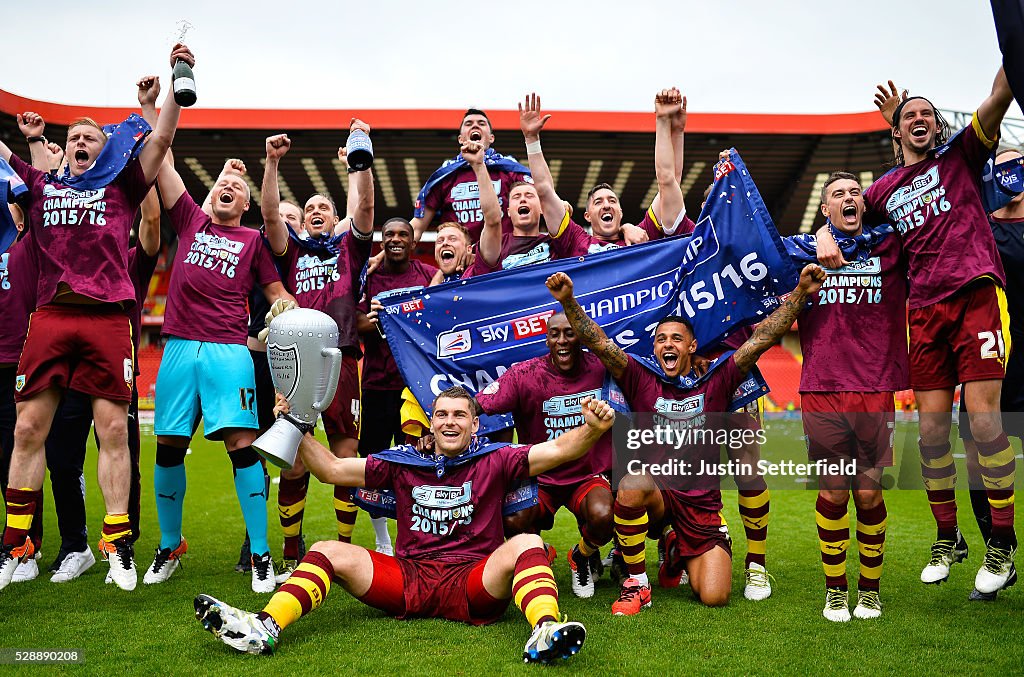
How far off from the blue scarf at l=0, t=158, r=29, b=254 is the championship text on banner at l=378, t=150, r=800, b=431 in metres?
2.04

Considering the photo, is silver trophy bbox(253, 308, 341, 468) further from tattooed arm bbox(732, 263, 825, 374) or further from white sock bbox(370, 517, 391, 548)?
white sock bbox(370, 517, 391, 548)

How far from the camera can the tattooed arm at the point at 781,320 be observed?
415 cm

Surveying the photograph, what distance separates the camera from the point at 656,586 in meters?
4.89

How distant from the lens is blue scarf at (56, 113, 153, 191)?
15.1 feet

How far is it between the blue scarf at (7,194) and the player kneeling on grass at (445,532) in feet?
6.25

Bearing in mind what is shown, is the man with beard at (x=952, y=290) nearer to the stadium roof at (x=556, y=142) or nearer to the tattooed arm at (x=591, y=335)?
the tattooed arm at (x=591, y=335)

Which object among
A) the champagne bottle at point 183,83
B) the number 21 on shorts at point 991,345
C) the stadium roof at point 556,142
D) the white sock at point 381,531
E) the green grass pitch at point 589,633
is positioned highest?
the stadium roof at point 556,142

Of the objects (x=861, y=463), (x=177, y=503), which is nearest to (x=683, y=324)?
(x=861, y=463)

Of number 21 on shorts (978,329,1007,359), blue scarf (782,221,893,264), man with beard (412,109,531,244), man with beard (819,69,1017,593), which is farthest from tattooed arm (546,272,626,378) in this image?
man with beard (412,109,531,244)

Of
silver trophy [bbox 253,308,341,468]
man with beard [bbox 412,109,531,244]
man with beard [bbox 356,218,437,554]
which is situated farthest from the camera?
man with beard [bbox 412,109,531,244]

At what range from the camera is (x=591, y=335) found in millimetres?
4406

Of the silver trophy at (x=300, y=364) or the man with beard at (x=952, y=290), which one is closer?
the silver trophy at (x=300, y=364)

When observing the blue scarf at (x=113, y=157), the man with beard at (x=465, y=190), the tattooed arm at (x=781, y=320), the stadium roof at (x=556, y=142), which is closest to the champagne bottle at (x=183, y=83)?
the blue scarf at (x=113, y=157)

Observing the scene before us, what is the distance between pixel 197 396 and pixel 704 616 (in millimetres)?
3055
